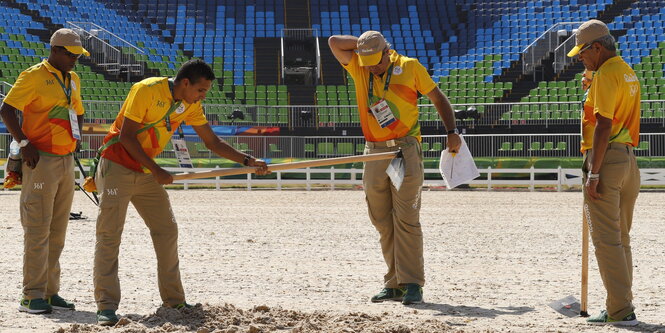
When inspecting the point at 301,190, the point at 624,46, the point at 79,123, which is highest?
the point at 624,46

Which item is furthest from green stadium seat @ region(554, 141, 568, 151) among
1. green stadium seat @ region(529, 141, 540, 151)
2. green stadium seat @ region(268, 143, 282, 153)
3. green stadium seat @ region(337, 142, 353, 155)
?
green stadium seat @ region(268, 143, 282, 153)

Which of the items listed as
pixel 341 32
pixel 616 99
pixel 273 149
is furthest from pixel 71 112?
pixel 341 32

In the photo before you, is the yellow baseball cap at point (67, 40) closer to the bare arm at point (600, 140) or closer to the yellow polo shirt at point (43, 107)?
the yellow polo shirt at point (43, 107)

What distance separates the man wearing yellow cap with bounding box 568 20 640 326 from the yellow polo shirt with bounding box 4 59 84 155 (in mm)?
4054

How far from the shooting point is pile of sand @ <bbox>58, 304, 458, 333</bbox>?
6.19 metres

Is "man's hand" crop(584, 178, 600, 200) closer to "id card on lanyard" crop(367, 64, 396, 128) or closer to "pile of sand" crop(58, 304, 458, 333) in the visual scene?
"pile of sand" crop(58, 304, 458, 333)

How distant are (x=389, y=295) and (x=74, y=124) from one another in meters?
3.01

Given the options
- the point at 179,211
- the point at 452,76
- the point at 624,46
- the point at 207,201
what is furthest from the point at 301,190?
the point at 624,46

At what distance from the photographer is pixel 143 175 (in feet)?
22.3

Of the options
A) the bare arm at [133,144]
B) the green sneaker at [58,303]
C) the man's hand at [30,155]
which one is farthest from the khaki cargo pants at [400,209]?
the man's hand at [30,155]

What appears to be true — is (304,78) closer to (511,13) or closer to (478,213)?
(511,13)

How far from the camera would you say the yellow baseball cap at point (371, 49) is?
7664 millimetres

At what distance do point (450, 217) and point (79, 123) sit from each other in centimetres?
1052

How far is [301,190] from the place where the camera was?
1152 inches
